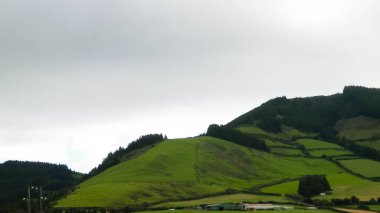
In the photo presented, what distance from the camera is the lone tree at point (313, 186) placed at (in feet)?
580

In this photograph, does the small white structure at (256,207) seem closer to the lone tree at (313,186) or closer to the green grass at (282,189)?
the lone tree at (313,186)

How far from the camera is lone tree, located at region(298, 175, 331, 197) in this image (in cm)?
17675

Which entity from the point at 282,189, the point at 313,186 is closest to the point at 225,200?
the point at 313,186

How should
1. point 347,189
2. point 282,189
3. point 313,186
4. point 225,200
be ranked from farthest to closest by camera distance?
point 282,189
point 313,186
point 347,189
point 225,200

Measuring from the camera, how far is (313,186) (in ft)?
586

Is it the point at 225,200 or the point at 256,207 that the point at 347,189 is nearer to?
the point at 225,200

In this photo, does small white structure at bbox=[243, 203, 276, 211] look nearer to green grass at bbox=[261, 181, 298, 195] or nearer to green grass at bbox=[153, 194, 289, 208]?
green grass at bbox=[153, 194, 289, 208]

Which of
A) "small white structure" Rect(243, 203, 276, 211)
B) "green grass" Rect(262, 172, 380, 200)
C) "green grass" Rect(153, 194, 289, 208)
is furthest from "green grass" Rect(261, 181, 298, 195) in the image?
"small white structure" Rect(243, 203, 276, 211)

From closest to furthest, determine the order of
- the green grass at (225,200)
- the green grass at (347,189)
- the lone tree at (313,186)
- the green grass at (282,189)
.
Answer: the green grass at (225,200), the green grass at (347,189), the lone tree at (313,186), the green grass at (282,189)

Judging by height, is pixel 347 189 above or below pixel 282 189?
below

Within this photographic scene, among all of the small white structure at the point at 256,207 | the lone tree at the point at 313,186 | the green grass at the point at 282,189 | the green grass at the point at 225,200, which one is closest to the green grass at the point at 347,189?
the green grass at the point at 282,189

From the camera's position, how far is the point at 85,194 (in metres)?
159

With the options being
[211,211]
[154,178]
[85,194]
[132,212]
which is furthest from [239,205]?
[154,178]

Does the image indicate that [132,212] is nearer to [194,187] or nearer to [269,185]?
[194,187]
